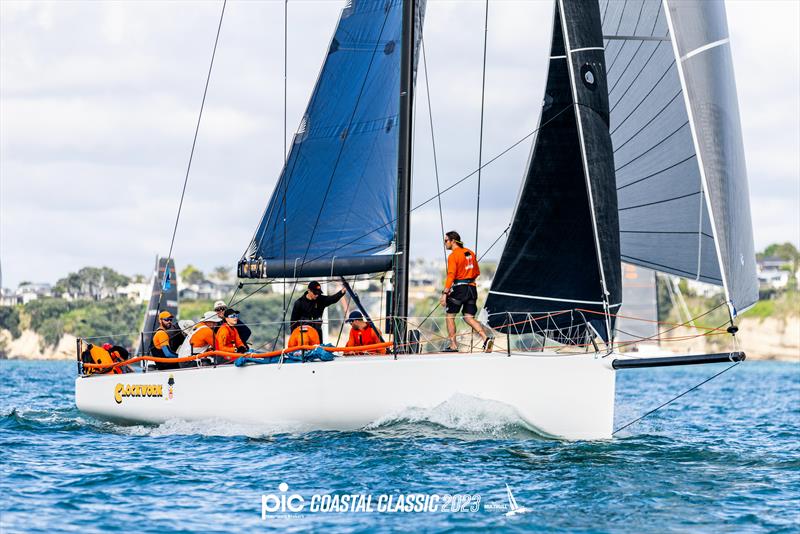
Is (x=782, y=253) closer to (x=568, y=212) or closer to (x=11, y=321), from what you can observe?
(x=11, y=321)

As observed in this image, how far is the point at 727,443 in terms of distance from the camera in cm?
1462

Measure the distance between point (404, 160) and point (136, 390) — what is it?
15.6ft

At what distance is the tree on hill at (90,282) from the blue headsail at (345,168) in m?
93.5

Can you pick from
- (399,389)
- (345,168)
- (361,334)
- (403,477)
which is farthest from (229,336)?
(403,477)

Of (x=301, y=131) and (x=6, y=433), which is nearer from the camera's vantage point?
(x=6, y=433)

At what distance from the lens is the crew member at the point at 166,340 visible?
14969mm

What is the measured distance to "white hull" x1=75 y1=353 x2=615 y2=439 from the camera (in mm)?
11609

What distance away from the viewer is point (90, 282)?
355ft

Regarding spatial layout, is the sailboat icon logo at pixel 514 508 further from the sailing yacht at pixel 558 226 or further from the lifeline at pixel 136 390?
the lifeline at pixel 136 390

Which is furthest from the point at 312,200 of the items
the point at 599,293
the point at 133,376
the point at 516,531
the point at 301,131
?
the point at 516,531

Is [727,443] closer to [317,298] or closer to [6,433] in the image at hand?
[317,298]

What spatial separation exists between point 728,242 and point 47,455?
7.78 meters

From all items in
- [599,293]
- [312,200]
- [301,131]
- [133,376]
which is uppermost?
[301,131]

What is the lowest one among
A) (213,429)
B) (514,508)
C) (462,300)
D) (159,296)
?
(514,508)
